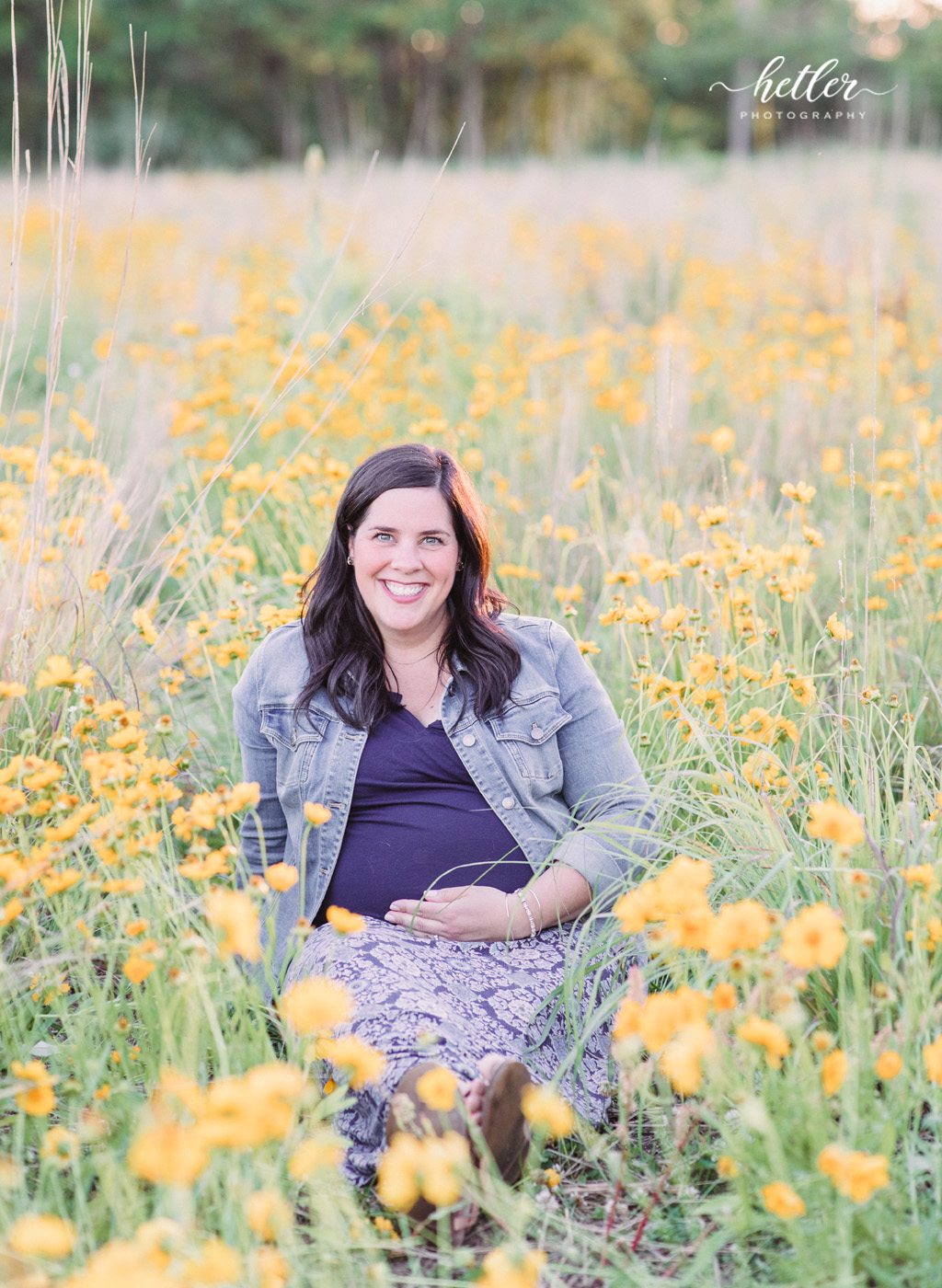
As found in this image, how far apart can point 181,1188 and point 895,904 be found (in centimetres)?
100

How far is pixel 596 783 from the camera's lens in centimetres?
206

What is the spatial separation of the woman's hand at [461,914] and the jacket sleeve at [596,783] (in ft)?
0.43

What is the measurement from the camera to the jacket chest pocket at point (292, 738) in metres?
2.04

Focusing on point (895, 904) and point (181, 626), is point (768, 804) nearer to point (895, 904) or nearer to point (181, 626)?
point (895, 904)

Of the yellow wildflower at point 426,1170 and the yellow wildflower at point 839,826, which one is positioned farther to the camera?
the yellow wildflower at point 839,826

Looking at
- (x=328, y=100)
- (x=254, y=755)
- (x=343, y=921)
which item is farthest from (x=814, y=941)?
(x=328, y=100)

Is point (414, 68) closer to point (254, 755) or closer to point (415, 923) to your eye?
point (254, 755)

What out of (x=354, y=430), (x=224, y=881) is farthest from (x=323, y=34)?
(x=224, y=881)

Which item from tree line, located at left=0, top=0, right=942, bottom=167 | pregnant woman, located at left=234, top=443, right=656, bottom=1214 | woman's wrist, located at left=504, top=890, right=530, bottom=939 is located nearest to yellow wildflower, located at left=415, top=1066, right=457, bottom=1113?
pregnant woman, located at left=234, top=443, right=656, bottom=1214

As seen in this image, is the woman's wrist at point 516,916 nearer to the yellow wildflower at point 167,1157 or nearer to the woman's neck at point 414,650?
the woman's neck at point 414,650

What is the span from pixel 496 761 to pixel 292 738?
1.25 ft

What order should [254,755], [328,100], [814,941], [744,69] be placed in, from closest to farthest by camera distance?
1. [814,941]
2. [254,755]
3. [328,100]
4. [744,69]

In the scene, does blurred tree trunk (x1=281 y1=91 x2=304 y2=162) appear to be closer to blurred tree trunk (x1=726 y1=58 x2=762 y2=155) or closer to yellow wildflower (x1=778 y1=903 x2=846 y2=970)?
blurred tree trunk (x1=726 y1=58 x2=762 y2=155)

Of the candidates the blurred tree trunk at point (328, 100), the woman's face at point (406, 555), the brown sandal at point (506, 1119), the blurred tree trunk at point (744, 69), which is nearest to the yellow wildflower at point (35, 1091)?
the brown sandal at point (506, 1119)
